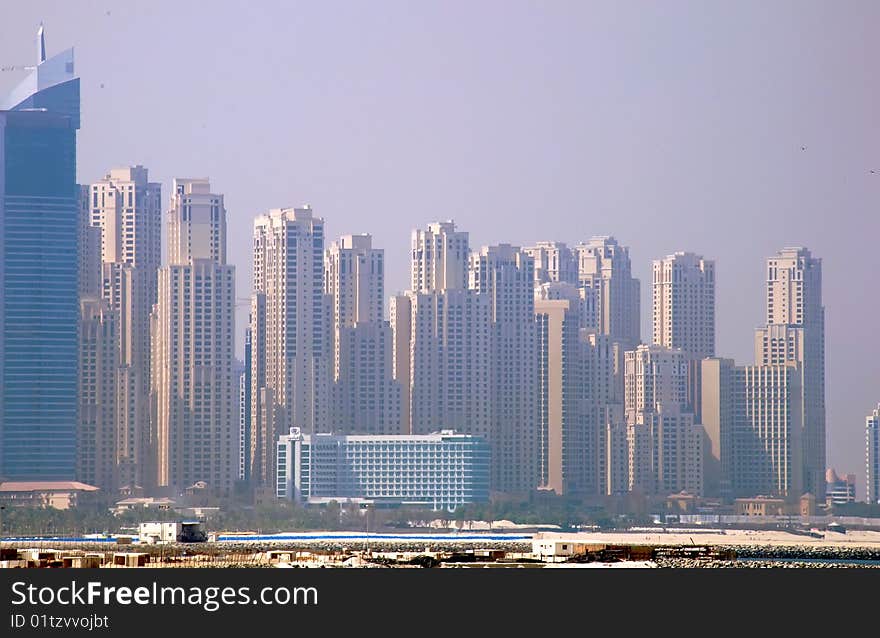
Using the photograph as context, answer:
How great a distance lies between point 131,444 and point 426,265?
10.0 m

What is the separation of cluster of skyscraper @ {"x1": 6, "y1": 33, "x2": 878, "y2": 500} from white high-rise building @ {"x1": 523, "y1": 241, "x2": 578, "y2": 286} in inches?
94.1

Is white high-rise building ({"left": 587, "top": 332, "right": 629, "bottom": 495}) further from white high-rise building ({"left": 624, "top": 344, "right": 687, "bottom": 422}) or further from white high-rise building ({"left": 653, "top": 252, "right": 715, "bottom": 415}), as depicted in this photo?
white high-rise building ({"left": 653, "top": 252, "right": 715, "bottom": 415})

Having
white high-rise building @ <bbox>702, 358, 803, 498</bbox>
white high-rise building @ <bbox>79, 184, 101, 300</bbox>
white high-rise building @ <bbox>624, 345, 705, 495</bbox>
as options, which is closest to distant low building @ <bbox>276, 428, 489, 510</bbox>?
white high-rise building @ <bbox>624, 345, 705, 495</bbox>

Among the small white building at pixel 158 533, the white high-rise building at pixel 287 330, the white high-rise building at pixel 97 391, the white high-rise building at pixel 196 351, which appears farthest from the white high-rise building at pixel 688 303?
the small white building at pixel 158 533

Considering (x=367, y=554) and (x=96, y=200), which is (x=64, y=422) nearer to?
(x=96, y=200)

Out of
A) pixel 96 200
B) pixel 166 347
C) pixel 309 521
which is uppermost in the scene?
pixel 96 200

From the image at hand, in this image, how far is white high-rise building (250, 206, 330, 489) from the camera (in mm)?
58344

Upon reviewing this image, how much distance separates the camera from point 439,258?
201 ft

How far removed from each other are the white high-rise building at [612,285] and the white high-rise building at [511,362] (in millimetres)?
3443

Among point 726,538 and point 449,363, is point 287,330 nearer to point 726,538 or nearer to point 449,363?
point 449,363

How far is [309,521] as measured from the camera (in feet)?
168

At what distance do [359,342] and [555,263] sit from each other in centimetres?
891
